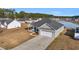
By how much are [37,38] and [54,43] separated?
0.21 metres

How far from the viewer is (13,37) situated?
2.97m

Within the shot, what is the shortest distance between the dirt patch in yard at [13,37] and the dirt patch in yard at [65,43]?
11.9 inches

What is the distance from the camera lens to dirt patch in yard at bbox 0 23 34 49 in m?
2.96

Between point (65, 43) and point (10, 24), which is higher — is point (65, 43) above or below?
below

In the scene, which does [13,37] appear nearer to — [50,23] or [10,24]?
[10,24]

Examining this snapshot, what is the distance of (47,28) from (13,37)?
1.38 feet

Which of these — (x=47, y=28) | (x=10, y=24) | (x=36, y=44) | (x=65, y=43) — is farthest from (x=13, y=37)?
(x=65, y=43)

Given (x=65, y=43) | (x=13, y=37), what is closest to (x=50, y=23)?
(x=65, y=43)

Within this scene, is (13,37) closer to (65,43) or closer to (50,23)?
(50,23)
